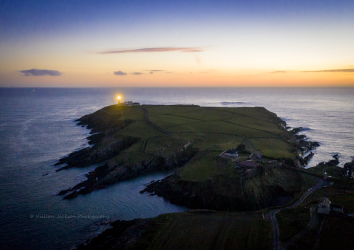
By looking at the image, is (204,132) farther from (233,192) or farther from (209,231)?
(209,231)

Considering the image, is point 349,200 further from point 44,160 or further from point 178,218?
point 44,160

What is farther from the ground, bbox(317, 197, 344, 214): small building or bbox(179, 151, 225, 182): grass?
bbox(179, 151, 225, 182): grass

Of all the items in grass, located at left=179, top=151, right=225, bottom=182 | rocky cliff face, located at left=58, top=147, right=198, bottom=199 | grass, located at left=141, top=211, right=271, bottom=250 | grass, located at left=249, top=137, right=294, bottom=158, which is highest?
grass, located at left=249, top=137, right=294, bottom=158

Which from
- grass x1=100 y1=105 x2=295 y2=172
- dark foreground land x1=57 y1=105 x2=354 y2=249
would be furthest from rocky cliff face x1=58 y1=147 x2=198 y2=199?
grass x1=100 y1=105 x2=295 y2=172

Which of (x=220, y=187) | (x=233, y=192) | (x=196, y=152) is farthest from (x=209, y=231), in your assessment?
(x=196, y=152)

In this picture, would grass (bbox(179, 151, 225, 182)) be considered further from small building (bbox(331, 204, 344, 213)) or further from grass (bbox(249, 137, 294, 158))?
small building (bbox(331, 204, 344, 213))

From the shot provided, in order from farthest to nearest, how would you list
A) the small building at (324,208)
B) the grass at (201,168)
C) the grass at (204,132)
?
the grass at (204,132) < the grass at (201,168) < the small building at (324,208)

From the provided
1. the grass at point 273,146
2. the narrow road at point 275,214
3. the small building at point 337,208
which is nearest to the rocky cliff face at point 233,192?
the narrow road at point 275,214

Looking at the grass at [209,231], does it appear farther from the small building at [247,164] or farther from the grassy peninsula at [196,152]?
the small building at [247,164]

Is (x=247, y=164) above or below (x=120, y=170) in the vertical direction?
above

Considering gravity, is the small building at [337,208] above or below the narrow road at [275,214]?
above
